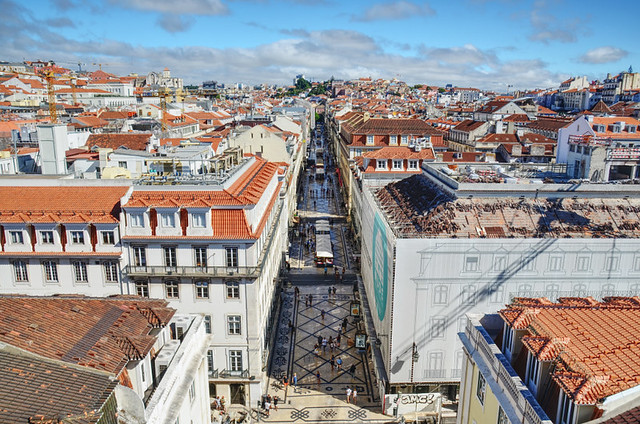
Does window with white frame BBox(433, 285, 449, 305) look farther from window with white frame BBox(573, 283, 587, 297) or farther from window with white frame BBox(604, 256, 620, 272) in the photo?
window with white frame BBox(604, 256, 620, 272)

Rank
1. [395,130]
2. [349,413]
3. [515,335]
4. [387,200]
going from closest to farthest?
[515,335] < [349,413] < [387,200] < [395,130]

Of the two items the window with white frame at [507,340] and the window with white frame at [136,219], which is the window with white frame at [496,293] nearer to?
the window with white frame at [507,340]

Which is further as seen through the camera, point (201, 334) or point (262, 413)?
point (262, 413)

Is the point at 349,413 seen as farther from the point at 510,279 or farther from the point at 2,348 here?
the point at 2,348

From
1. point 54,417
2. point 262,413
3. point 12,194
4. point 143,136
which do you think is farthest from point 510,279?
point 143,136

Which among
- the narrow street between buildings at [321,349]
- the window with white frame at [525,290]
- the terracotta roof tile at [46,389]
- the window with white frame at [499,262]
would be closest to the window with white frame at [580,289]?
the window with white frame at [525,290]

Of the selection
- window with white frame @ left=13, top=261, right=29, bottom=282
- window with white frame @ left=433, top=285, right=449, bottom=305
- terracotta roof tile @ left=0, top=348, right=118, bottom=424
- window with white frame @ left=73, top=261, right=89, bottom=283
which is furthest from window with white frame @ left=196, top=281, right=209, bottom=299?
terracotta roof tile @ left=0, top=348, right=118, bottom=424

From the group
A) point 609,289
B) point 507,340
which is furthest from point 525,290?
point 507,340
